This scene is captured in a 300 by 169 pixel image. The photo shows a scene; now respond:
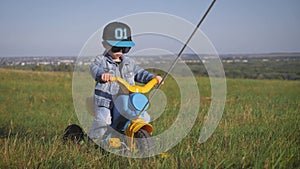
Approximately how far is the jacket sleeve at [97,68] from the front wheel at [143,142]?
0.66m

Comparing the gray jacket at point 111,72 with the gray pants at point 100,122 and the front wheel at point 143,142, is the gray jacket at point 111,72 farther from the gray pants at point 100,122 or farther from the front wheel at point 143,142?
the front wheel at point 143,142

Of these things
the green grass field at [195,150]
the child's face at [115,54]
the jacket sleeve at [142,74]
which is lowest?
the green grass field at [195,150]

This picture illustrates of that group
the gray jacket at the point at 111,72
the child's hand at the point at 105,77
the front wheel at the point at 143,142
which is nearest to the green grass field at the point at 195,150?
the front wheel at the point at 143,142

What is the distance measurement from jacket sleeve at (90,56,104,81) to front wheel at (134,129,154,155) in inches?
26.1

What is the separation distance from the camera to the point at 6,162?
3.42m

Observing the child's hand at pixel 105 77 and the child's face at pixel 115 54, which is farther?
the child's face at pixel 115 54

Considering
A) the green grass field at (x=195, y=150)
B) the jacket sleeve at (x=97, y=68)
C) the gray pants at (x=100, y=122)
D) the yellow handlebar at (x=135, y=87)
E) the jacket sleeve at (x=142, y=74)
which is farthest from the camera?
the jacket sleeve at (x=142, y=74)

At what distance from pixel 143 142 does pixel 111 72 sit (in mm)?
844

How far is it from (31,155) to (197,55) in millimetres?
1753

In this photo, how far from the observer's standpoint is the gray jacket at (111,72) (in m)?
4.14

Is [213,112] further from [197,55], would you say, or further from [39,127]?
[197,55]

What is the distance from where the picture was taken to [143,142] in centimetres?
385

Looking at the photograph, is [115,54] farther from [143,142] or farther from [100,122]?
[143,142]

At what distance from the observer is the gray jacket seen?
13.6 ft
